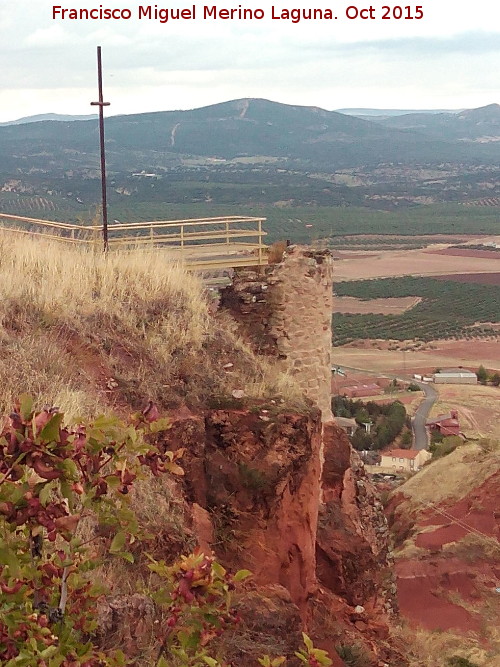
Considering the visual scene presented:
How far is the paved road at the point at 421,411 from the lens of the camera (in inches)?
1943

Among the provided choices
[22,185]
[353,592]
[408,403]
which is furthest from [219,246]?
[22,185]

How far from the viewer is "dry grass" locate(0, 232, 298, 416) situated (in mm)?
9055

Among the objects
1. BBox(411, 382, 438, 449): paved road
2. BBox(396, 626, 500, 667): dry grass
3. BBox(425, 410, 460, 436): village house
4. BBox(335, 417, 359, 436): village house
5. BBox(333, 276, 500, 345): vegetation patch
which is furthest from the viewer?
BBox(333, 276, 500, 345): vegetation patch

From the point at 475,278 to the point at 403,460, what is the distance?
74882 mm

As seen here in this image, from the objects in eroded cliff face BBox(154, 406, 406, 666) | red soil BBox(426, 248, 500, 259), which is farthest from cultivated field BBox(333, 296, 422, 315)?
eroded cliff face BBox(154, 406, 406, 666)

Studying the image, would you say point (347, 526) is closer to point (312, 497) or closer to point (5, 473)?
point (312, 497)

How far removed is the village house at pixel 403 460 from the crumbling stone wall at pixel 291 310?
89.2 feet

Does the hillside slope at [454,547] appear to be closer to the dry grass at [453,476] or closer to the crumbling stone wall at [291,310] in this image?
the dry grass at [453,476]

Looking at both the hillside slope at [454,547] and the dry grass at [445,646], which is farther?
the hillside slope at [454,547]

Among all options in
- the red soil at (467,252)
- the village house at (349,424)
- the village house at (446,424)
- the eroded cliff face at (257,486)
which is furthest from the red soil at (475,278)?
the eroded cliff face at (257,486)

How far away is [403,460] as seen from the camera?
41.1 metres

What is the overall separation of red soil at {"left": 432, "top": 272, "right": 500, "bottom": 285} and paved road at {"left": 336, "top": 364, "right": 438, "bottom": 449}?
149ft

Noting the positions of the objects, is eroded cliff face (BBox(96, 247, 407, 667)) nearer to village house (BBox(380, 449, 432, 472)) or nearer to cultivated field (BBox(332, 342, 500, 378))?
village house (BBox(380, 449, 432, 472))

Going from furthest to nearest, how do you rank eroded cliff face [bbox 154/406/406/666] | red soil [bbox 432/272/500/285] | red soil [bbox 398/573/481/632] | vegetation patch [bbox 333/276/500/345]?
1. red soil [bbox 432/272/500/285]
2. vegetation patch [bbox 333/276/500/345]
3. red soil [bbox 398/573/481/632]
4. eroded cliff face [bbox 154/406/406/666]
